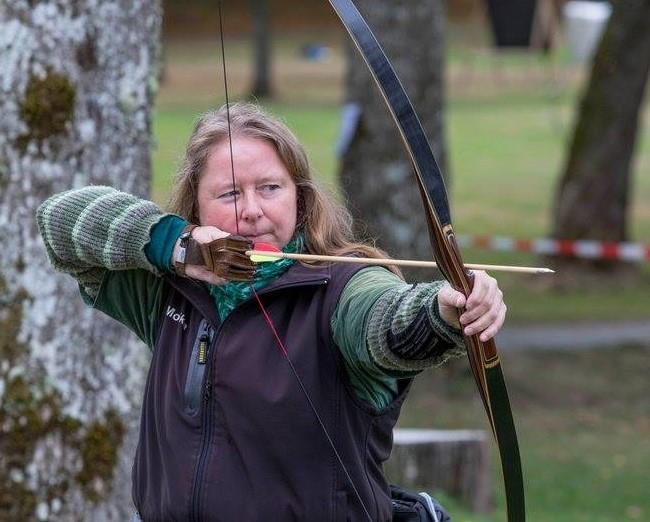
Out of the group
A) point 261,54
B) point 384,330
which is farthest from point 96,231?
point 261,54

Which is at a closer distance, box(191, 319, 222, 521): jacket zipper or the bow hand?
the bow hand

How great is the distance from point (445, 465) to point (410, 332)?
14.9 ft

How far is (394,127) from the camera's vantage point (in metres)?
9.77

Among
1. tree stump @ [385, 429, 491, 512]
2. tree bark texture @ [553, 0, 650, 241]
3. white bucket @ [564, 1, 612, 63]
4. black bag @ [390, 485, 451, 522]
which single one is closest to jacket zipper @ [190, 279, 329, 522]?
black bag @ [390, 485, 451, 522]

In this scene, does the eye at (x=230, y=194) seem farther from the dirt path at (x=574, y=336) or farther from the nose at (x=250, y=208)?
the dirt path at (x=574, y=336)

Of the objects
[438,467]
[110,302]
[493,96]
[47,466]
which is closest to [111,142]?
[47,466]

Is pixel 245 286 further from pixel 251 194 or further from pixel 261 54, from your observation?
pixel 261 54

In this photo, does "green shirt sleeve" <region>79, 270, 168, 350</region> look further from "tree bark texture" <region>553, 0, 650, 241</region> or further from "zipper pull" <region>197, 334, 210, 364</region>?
"tree bark texture" <region>553, 0, 650, 241</region>

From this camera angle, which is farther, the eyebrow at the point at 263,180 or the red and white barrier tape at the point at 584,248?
the red and white barrier tape at the point at 584,248

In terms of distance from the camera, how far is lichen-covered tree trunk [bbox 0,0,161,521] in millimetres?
4242

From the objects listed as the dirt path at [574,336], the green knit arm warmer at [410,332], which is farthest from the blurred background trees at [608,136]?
the green knit arm warmer at [410,332]

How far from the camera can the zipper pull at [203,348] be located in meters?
2.76

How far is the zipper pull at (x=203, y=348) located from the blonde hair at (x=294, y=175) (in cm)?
27

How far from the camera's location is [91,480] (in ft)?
14.5
